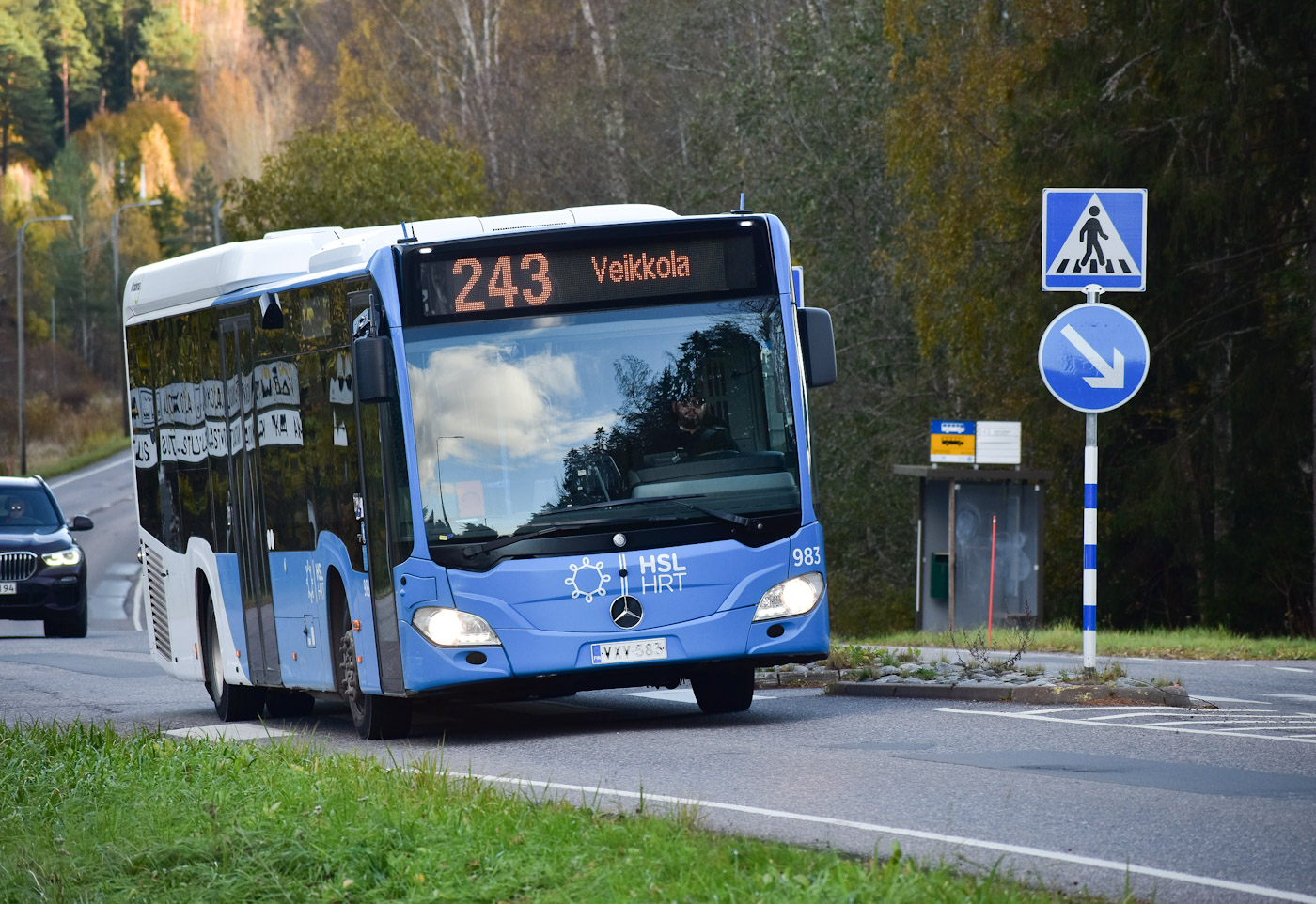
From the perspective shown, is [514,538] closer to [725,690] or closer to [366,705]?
[366,705]

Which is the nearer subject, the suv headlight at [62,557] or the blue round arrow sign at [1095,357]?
the blue round arrow sign at [1095,357]

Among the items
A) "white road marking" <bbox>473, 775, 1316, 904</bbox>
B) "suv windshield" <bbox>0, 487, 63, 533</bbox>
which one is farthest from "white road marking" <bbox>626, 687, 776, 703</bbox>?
"suv windshield" <bbox>0, 487, 63, 533</bbox>

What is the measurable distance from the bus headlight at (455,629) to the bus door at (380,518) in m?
0.25

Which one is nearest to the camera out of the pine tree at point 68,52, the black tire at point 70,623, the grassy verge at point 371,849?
the grassy verge at point 371,849

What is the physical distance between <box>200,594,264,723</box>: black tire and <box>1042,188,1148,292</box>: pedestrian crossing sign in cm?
668

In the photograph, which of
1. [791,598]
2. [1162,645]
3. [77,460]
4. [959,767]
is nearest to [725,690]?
[791,598]

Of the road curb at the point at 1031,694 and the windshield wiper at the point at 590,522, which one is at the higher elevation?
the windshield wiper at the point at 590,522

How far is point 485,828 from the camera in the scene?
7664mm

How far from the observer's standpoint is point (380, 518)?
484 inches

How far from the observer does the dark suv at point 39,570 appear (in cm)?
2814

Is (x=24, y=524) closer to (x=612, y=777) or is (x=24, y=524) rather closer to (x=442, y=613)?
(x=442, y=613)

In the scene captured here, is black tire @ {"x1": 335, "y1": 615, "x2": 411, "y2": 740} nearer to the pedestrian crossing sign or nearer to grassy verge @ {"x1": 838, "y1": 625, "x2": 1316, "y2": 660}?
the pedestrian crossing sign

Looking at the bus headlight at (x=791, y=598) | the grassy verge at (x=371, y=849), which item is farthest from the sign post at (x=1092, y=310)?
the grassy verge at (x=371, y=849)

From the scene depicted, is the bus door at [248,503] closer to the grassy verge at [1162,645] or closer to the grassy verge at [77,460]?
the grassy verge at [1162,645]
